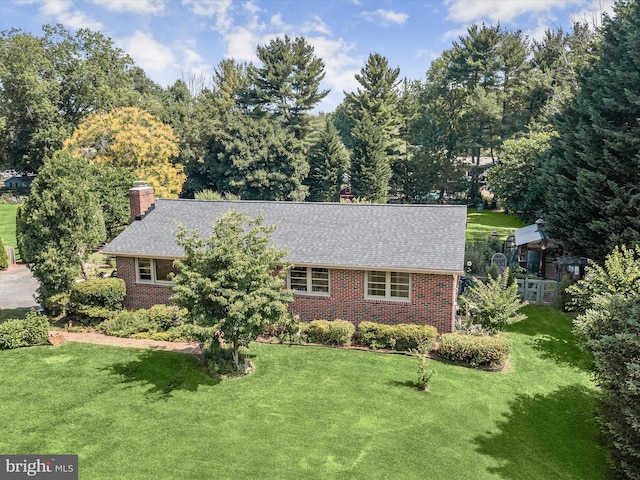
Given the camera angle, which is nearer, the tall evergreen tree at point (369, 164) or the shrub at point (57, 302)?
the shrub at point (57, 302)

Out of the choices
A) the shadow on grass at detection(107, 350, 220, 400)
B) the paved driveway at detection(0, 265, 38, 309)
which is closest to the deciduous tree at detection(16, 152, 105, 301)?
the paved driveway at detection(0, 265, 38, 309)

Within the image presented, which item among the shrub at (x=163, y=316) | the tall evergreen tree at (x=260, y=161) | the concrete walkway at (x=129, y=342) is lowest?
the concrete walkway at (x=129, y=342)

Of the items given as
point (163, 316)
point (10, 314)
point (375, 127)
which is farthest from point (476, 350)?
point (375, 127)

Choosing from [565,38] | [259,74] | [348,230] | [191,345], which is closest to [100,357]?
[191,345]

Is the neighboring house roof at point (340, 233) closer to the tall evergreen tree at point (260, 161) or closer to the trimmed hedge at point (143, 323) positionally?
the trimmed hedge at point (143, 323)

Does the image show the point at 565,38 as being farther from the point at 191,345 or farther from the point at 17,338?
the point at 17,338

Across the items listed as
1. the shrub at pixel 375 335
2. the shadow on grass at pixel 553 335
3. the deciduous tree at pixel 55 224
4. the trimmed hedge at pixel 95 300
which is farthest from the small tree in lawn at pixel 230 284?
the shadow on grass at pixel 553 335
